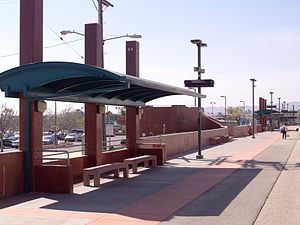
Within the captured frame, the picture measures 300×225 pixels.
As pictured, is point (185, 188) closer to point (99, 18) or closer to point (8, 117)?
point (99, 18)

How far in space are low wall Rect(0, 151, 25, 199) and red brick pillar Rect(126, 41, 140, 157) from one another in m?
8.66

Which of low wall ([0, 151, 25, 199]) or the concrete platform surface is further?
low wall ([0, 151, 25, 199])

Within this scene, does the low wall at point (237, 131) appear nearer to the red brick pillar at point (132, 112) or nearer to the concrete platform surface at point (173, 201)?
the red brick pillar at point (132, 112)

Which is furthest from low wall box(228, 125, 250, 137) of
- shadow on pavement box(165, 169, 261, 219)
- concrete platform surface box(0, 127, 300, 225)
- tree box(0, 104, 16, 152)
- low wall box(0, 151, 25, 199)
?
low wall box(0, 151, 25, 199)

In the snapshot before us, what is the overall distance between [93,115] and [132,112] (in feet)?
14.7

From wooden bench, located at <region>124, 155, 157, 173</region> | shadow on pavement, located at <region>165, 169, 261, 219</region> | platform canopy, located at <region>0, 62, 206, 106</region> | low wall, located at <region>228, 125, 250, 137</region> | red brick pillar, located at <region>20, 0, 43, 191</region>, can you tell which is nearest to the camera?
shadow on pavement, located at <region>165, 169, 261, 219</region>

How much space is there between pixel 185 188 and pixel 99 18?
1309cm

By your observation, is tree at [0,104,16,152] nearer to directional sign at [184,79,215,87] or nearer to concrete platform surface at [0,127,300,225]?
directional sign at [184,79,215,87]

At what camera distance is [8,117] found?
5925cm

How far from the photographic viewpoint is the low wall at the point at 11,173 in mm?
12969

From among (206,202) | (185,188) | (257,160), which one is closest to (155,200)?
(206,202)

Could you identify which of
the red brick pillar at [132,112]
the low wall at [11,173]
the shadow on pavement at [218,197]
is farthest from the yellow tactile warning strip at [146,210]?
the red brick pillar at [132,112]

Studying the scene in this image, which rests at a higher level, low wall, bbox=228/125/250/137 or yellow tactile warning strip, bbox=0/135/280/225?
low wall, bbox=228/125/250/137

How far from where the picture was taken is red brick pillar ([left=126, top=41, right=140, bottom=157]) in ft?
73.3
